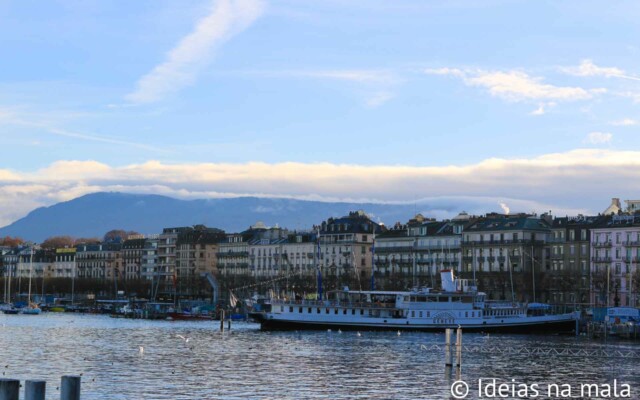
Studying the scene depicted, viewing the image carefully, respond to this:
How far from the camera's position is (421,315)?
122 meters

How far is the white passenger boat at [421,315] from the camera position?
12188 cm

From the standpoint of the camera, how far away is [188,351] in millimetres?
82812

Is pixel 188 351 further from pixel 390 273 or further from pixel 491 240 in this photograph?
pixel 390 273

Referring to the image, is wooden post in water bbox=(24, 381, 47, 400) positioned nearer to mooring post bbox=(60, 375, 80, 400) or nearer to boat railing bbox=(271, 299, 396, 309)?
mooring post bbox=(60, 375, 80, 400)

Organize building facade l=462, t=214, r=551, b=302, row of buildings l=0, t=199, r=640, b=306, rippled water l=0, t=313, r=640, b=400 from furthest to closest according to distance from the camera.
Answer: building facade l=462, t=214, r=551, b=302 < row of buildings l=0, t=199, r=640, b=306 < rippled water l=0, t=313, r=640, b=400

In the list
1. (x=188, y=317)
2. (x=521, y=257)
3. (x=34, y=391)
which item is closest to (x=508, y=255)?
(x=521, y=257)

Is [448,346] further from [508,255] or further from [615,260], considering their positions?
[508,255]

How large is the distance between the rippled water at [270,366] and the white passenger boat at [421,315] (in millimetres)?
14940

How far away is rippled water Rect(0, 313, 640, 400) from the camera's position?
5575cm

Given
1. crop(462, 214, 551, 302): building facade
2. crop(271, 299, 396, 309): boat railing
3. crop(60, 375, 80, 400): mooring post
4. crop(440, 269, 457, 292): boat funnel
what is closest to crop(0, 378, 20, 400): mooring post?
crop(60, 375, 80, 400): mooring post

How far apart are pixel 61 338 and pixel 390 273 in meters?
91.1

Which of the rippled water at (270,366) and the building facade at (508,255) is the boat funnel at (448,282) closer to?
the rippled water at (270,366)

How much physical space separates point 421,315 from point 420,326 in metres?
1.34

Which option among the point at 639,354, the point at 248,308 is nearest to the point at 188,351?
the point at 639,354
